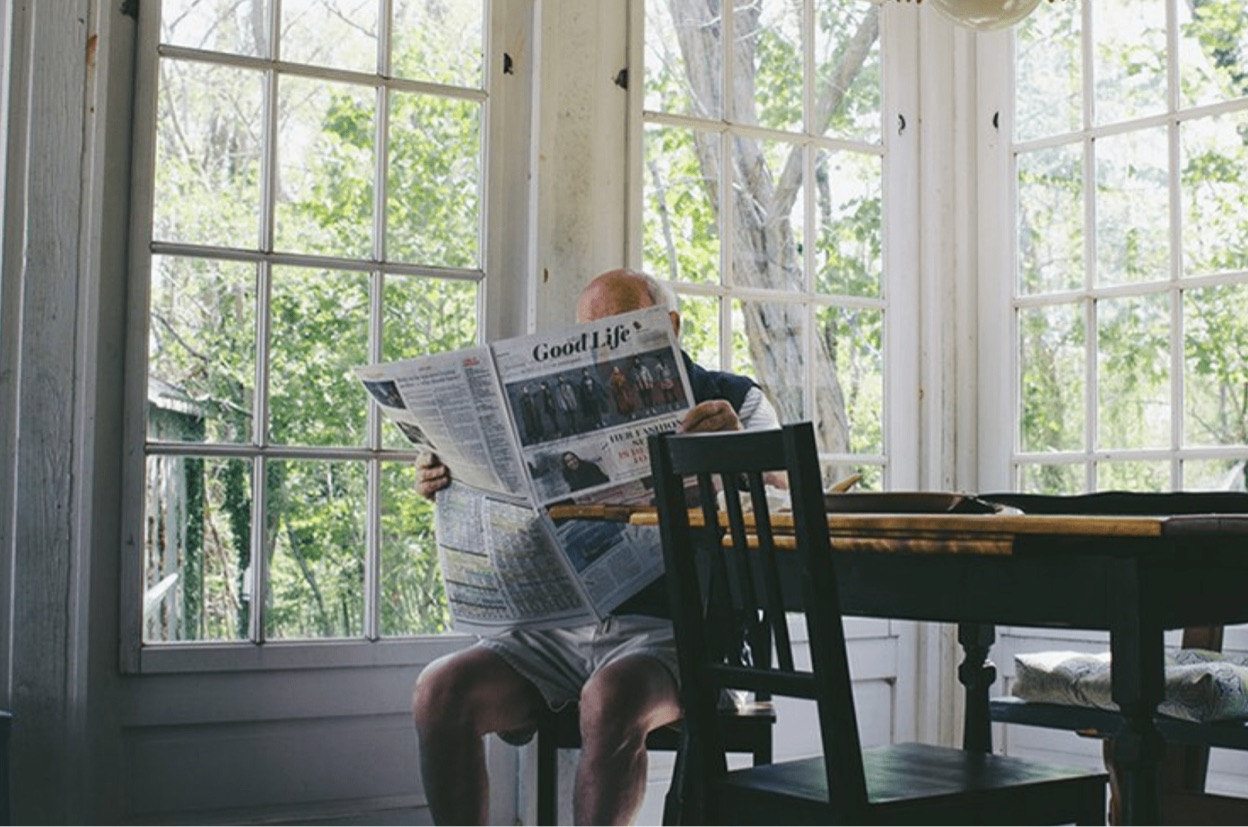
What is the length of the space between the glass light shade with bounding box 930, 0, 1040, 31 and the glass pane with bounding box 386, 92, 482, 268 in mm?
1111

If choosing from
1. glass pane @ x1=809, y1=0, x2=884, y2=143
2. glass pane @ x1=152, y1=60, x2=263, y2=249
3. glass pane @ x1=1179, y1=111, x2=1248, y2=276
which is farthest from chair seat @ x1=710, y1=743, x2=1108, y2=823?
glass pane @ x1=809, y1=0, x2=884, y2=143

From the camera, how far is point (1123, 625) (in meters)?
1.71

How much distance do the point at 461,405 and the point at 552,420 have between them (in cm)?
15

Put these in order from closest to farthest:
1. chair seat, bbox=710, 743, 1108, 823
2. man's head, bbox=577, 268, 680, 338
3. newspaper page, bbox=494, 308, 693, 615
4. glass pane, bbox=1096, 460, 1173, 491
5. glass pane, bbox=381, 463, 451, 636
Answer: chair seat, bbox=710, 743, 1108, 823
newspaper page, bbox=494, 308, 693, 615
man's head, bbox=577, 268, 680, 338
glass pane, bbox=381, 463, 451, 636
glass pane, bbox=1096, 460, 1173, 491

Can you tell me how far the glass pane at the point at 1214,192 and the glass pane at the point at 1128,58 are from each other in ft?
0.47

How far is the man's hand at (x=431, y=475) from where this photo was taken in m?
2.74

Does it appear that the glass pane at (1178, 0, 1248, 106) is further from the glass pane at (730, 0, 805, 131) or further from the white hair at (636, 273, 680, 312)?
Answer: the white hair at (636, 273, 680, 312)

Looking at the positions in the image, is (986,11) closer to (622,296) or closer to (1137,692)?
(622,296)

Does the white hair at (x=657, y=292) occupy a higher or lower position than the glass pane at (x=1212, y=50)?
lower

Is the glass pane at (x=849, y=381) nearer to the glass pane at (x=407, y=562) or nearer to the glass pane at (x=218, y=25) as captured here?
the glass pane at (x=407, y=562)

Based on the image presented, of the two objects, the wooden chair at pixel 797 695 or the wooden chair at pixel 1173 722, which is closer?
the wooden chair at pixel 797 695

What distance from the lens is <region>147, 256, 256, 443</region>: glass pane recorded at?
→ 3125mm

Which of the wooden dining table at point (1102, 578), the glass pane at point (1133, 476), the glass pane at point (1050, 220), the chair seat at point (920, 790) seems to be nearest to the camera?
the wooden dining table at point (1102, 578)

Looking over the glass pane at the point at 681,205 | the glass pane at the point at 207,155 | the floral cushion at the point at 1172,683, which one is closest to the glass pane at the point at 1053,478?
the floral cushion at the point at 1172,683
